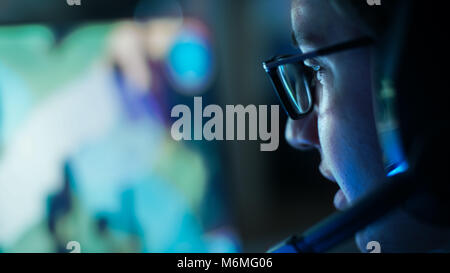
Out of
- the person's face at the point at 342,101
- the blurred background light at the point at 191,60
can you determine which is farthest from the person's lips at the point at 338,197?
the blurred background light at the point at 191,60

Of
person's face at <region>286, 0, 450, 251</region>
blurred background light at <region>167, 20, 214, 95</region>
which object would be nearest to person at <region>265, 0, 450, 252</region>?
person's face at <region>286, 0, 450, 251</region>

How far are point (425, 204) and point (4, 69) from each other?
1.16m

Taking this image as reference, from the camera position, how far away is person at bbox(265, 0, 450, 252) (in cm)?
54

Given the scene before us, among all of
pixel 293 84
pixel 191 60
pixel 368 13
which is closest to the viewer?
pixel 368 13

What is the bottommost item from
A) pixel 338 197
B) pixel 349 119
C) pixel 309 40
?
pixel 338 197

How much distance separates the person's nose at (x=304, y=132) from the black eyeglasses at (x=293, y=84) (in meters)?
0.02

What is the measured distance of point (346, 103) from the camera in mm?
564

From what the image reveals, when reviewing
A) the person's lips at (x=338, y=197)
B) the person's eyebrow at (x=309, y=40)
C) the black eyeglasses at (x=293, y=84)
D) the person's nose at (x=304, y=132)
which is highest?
the person's eyebrow at (x=309, y=40)

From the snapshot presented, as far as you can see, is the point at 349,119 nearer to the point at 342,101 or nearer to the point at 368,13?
the point at 342,101

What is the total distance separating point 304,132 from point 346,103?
11 centimetres

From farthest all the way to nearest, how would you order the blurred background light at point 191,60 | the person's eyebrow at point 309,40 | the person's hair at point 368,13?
the blurred background light at point 191,60
the person's eyebrow at point 309,40
the person's hair at point 368,13

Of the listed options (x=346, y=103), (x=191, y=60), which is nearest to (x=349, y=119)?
(x=346, y=103)

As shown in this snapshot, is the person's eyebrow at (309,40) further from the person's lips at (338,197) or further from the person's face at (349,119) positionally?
the person's lips at (338,197)

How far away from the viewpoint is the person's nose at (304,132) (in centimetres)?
65
